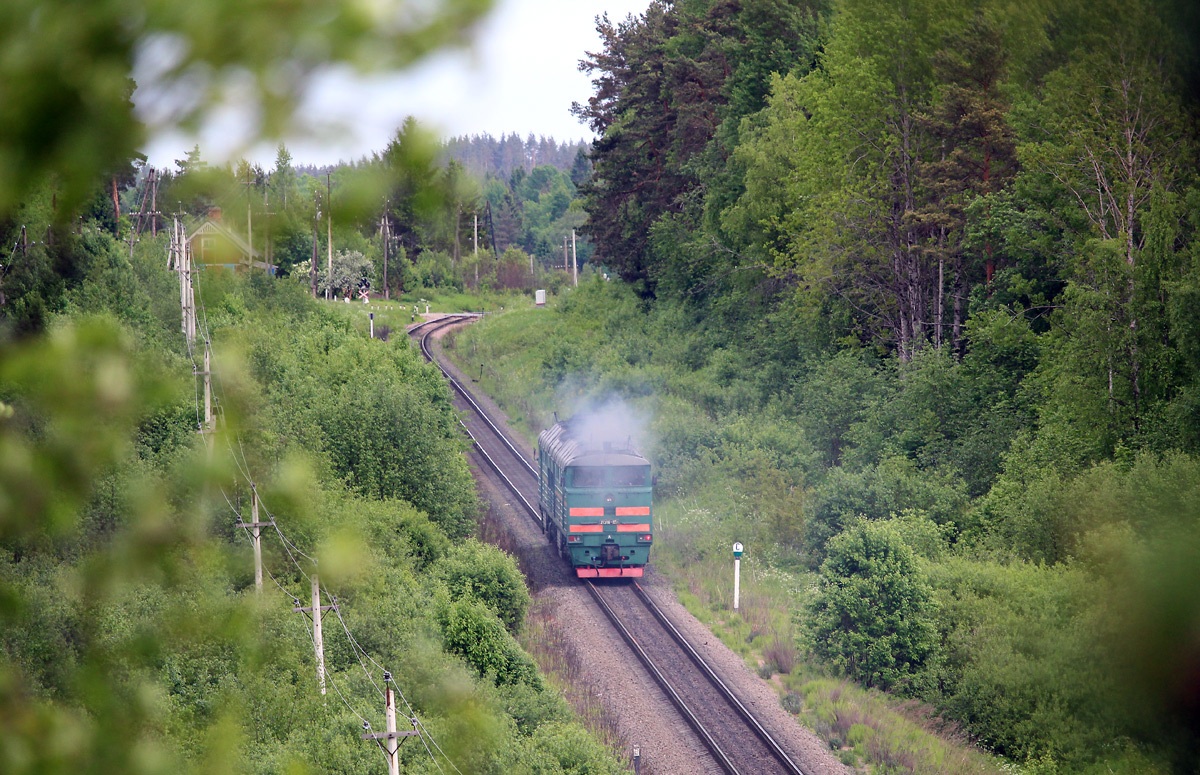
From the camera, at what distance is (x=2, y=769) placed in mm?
2029

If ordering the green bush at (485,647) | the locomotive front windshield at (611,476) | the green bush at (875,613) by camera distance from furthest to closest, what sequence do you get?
the locomotive front windshield at (611,476), the green bush at (875,613), the green bush at (485,647)

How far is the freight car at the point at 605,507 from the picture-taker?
24875mm

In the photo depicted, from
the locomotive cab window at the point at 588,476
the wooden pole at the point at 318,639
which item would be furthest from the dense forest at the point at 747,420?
the locomotive cab window at the point at 588,476

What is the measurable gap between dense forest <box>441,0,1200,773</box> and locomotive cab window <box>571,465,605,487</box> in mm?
3768

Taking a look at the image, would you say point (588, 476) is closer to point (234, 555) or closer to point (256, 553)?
point (256, 553)

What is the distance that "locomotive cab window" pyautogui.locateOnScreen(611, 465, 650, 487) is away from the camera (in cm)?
2484

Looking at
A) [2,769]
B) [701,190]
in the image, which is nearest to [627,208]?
[701,190]

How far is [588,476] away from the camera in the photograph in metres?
24.8

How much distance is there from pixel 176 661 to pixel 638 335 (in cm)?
3444

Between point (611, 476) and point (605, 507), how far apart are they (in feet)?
2.63

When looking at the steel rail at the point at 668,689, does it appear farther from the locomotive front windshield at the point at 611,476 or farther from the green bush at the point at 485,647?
the locomotive front windshield at the point at 611,476

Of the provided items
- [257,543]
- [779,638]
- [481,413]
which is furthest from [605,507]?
[481,413]

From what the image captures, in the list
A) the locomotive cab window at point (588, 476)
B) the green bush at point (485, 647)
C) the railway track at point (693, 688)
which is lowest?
the railway track at point (693, 688)

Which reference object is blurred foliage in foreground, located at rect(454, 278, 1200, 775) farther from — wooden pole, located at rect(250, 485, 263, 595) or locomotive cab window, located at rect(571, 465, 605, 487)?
wooden pole, located at rect(250, 485, 263, 595)
